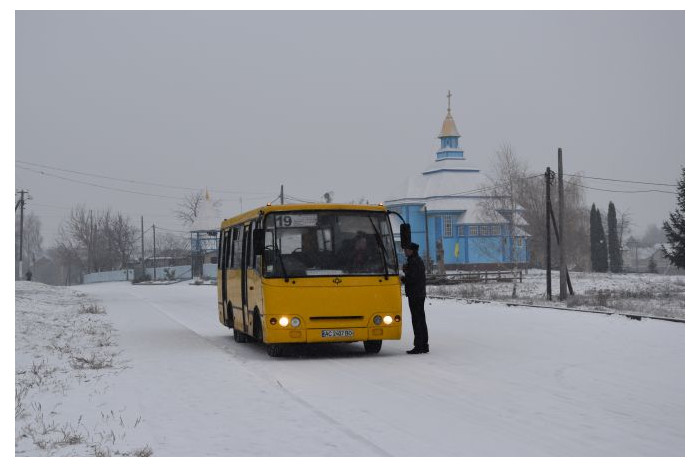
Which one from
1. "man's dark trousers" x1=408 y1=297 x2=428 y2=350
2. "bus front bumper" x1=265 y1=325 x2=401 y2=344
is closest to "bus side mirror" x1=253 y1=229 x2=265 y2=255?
"bus front bumper" x1=265 y1=325 x2=401 y2=344

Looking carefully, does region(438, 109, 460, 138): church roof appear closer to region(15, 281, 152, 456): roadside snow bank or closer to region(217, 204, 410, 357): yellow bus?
region(15, 281, 152, 456): roadside snow bank

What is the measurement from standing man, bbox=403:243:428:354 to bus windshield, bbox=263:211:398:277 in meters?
0.57

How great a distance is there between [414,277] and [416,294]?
301 millimetres

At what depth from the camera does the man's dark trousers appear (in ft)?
54.2

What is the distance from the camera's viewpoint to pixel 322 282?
15.9m

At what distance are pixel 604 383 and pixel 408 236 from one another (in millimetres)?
4710

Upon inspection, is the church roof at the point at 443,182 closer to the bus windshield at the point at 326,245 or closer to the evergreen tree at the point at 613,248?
the evergreen tree at the point at 613,248

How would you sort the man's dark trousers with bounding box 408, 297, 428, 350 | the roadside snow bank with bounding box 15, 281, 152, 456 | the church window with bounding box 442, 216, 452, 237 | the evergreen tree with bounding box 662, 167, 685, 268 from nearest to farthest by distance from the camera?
1. the roadside snow bank with bounding box 15, 281, 152, 456
2. the man's dark trousers with bounding box 408, 297, 428, 350
3. the evergreen tree with bounding box 662, 167, 685, 268
4. the church window with bounding box 442, 216, 452, 237

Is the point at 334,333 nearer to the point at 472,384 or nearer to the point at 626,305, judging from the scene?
the point at 472,384

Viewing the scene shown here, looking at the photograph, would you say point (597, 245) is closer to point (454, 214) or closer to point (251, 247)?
point (454, 214)

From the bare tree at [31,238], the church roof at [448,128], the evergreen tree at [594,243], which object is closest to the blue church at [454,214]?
the church roof at [448,128]

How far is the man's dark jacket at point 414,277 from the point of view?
54.7 ft

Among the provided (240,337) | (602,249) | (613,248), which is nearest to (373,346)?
(240,337)
